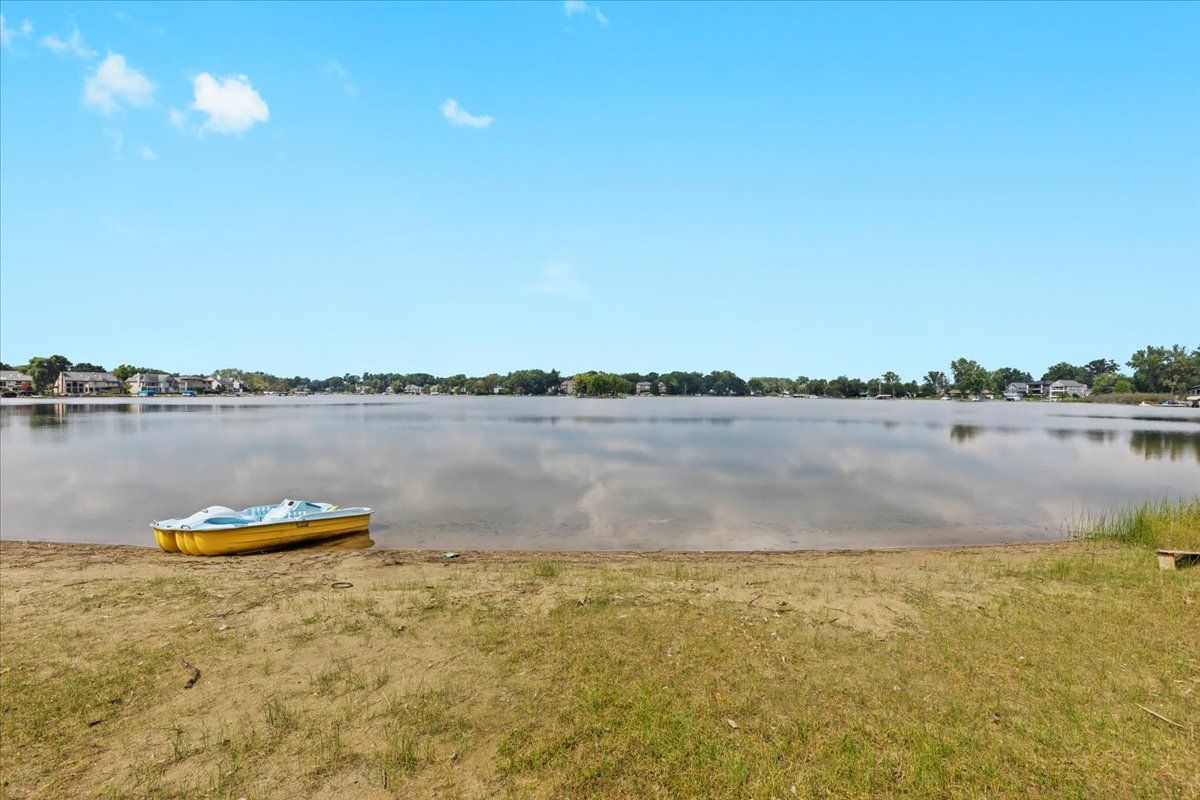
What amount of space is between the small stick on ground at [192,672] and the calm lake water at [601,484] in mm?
12083

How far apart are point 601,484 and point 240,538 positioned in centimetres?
2000

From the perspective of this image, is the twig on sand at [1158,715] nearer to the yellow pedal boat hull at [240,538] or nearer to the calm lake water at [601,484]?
the calm lake water at [601,484]

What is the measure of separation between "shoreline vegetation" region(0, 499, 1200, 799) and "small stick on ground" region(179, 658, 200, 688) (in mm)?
49

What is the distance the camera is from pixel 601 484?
3456 cm

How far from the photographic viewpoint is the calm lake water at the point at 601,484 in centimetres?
2312

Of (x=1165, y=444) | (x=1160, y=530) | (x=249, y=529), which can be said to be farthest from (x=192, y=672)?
(x=1165, y=444)

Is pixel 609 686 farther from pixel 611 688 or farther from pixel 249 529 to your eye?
pixel 249 529

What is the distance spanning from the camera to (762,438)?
6762cm

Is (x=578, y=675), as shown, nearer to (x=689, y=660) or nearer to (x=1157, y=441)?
(x=689, y=660)

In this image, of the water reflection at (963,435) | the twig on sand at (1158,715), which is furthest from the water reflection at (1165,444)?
the twig on sand at (1158,715)

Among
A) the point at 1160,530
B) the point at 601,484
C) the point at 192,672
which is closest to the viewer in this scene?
the point at 192,672

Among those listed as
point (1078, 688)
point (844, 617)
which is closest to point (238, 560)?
point (844, 617)

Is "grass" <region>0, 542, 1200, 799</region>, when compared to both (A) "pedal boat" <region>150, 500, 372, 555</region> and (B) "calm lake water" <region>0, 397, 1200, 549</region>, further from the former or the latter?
(B) "calm lake water" <region>0, 397, 1200, 549</region>

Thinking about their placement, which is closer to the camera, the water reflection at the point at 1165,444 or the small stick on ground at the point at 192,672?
the small stick on ground at the point at 192,672
